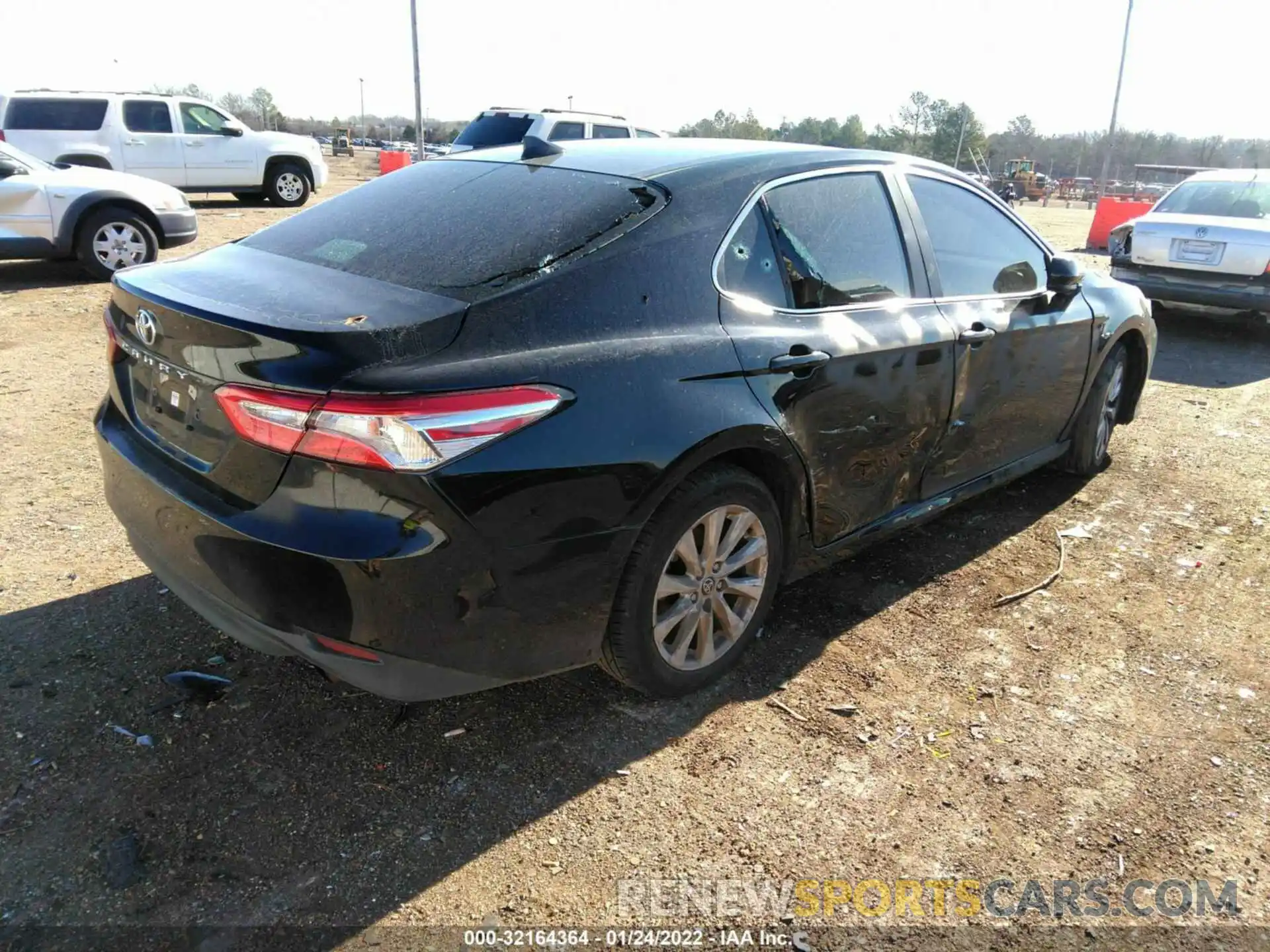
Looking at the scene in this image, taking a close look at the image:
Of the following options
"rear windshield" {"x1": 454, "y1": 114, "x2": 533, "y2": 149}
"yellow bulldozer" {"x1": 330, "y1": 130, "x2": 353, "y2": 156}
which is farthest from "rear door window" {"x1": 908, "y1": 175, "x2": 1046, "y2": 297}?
"yellow bulldozer" {"x1": 330, "y1": 130, "x2": 353, "y2": 156}

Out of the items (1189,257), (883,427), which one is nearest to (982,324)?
(883,427)

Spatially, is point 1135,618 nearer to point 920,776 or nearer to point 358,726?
point 920,776

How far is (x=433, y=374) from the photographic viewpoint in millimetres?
2287

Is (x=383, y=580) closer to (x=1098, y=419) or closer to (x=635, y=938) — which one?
(x=635, y=938)

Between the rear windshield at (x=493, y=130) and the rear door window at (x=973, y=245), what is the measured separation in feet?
41.7

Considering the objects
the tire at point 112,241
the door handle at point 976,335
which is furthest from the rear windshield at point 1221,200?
the tire at point 112,241

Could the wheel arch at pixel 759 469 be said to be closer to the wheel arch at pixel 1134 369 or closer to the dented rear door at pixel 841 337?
the dented rear door at pixel 841 337

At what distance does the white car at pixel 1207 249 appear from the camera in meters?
9.06

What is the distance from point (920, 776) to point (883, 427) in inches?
49.3

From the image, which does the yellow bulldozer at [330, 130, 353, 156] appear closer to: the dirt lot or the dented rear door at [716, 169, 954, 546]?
the dented rear door at [716, 169, 954, 546]

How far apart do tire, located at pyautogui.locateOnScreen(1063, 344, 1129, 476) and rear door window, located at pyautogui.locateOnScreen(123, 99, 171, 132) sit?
1604cm

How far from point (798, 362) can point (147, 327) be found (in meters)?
1.98

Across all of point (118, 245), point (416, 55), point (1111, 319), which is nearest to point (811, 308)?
point (1111, 319)

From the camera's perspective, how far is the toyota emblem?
8.79 ft
